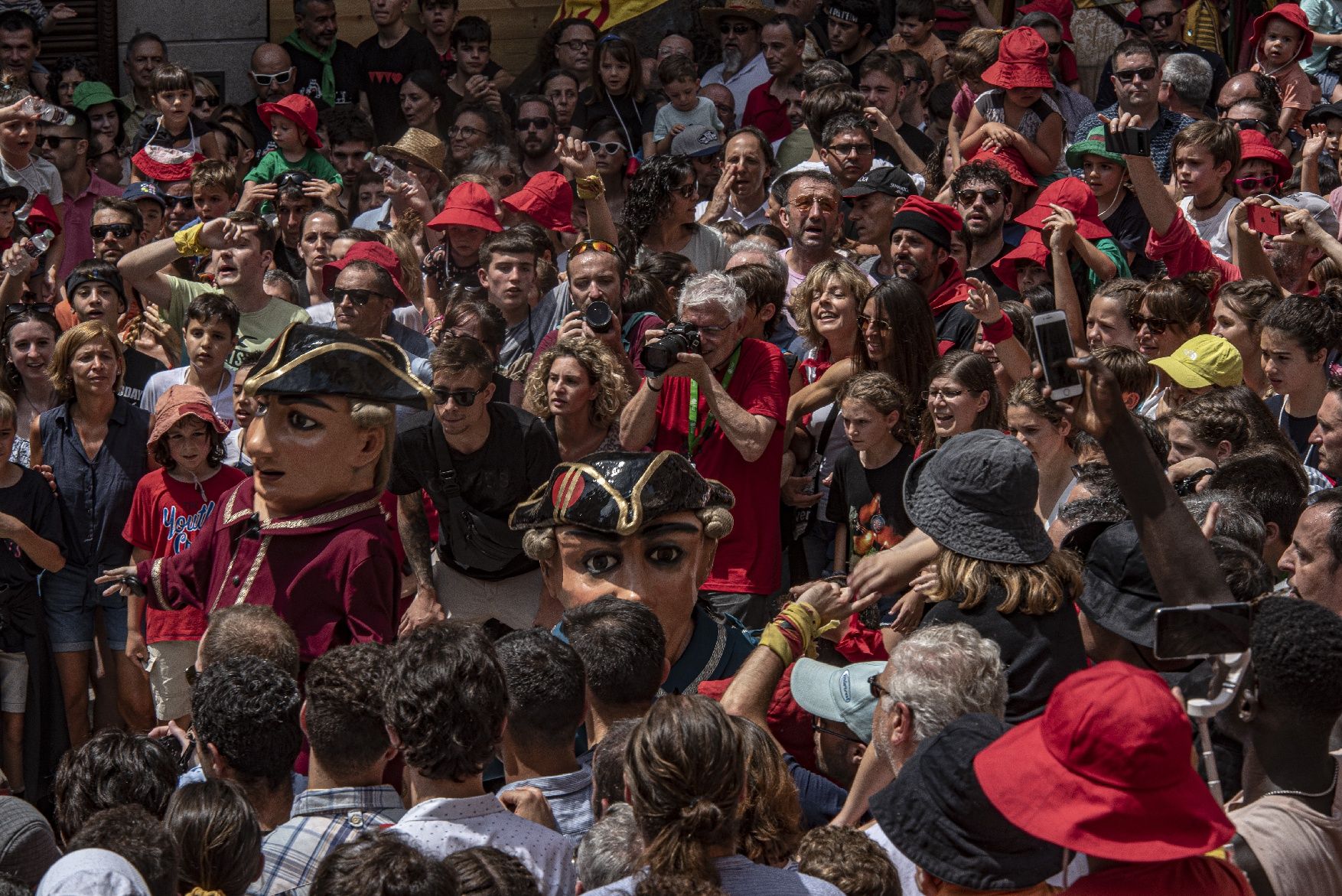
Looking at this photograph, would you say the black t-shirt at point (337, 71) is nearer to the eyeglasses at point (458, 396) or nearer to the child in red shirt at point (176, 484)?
the child in red shirt at point (176, 484)

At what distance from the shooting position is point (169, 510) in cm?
602

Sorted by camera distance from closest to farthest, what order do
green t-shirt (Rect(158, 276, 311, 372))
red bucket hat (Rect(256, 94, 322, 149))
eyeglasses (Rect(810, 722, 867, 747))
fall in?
eyeglasses (Rect(810, 722, 867, 747)) < green t-shirt (Rect(158, 276, 311, 372)) < red bucket hat (Rect(256, 94, 322, 149))

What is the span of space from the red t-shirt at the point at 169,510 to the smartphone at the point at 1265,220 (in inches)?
161

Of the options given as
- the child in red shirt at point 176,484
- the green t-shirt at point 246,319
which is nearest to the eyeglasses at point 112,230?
the green t-shirt at point 246,319

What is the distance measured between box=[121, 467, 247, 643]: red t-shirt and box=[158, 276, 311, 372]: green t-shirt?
772mm

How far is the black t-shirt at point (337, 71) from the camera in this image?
10297mm

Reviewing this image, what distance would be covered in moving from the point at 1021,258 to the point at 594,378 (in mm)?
2158

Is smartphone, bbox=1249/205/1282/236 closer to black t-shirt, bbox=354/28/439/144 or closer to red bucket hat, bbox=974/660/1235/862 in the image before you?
red bucket hat, bbox=974/660/1235/862

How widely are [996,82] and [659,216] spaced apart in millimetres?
2094

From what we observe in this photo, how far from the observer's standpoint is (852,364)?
19.9 ft

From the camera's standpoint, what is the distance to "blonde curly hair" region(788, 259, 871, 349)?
6.11 m

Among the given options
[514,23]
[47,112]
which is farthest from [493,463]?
[514,23]

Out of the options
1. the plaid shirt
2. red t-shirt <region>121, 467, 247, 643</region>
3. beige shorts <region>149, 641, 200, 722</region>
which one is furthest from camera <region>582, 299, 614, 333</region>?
the plaid shirt

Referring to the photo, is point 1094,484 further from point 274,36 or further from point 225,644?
point 274,36
